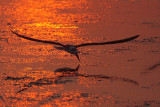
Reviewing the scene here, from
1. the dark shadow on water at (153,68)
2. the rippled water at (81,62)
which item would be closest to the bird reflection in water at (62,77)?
the rippled water at (81,62)

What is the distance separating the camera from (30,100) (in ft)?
28.0

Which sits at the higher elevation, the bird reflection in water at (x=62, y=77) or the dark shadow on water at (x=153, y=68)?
the dark shadow on water at (x=153, y=68)

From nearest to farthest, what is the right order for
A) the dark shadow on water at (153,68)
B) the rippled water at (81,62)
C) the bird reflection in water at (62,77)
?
1. the rippled water at (81,62)
2. the bird reflection in water at (62,77)
3. the dark shadow on water at (153,68)

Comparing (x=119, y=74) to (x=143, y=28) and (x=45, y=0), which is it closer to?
(x=143, y=28)

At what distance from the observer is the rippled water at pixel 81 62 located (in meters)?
8.73

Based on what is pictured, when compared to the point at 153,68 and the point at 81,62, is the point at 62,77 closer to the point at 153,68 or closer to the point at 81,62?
the point at 81,62

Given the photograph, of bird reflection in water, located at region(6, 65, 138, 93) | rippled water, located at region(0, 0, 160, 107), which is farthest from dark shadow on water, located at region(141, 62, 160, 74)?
bird reflection in water, located at region(6, 65, 138, 93)

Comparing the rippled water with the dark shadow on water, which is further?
the dark shadow on water

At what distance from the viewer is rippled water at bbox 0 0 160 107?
8.73 metres

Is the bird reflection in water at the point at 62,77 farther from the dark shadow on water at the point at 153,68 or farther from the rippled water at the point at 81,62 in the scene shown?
the dark shadow on water at the point at 153,68

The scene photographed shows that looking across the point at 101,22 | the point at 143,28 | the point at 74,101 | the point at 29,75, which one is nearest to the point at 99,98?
the point at 74,101

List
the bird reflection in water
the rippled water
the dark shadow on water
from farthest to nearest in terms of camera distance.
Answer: the dark shadow on water → the bird reflection in water → the rippled water

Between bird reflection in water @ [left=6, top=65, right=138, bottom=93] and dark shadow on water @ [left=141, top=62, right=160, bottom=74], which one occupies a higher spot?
dark shadow on water @ [left=141, top=62, right=160, bottom=74]

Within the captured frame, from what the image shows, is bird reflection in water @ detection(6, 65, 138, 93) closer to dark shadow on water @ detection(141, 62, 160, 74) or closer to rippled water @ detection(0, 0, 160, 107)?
rippled water @ detection(0, 0, 160, 107)
